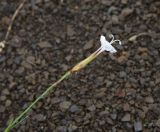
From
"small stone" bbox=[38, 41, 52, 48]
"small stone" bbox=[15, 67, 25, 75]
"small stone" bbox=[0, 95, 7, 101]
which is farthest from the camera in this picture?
"small stone" bbox=[38, 41, 52, 48]

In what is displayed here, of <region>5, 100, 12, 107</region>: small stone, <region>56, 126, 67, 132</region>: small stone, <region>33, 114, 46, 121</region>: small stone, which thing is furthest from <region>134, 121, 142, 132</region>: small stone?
<region>5, 100, 12, 107</region>: small stone

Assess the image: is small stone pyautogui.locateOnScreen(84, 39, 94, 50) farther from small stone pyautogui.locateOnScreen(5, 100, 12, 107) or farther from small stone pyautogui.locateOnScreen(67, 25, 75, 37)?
small stone pyautogui.locateOnScreen(5, 100, 12, 107)

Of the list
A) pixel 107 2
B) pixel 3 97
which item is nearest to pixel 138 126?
pixel 3 97

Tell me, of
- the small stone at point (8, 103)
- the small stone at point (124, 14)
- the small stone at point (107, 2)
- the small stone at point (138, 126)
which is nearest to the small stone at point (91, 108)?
the small stone at point (138, 126)

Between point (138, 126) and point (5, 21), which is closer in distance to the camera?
point (138, 126)

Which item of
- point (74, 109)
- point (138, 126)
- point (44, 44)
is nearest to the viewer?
point (138, 126)

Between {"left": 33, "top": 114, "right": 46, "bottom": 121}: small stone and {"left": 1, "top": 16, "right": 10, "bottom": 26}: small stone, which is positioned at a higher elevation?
{"left": 1, "top": 16, "right": 10, "bottom": 26}: small stone

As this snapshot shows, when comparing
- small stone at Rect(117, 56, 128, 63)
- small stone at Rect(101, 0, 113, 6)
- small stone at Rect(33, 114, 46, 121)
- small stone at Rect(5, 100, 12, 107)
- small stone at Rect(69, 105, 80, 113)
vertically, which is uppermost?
small stone at Rect(101, 0, 113, 6)

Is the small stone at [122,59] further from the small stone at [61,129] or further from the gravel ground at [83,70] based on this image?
the small stone at [61,129]

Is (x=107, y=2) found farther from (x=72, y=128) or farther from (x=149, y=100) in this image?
(x=72, y=128)
